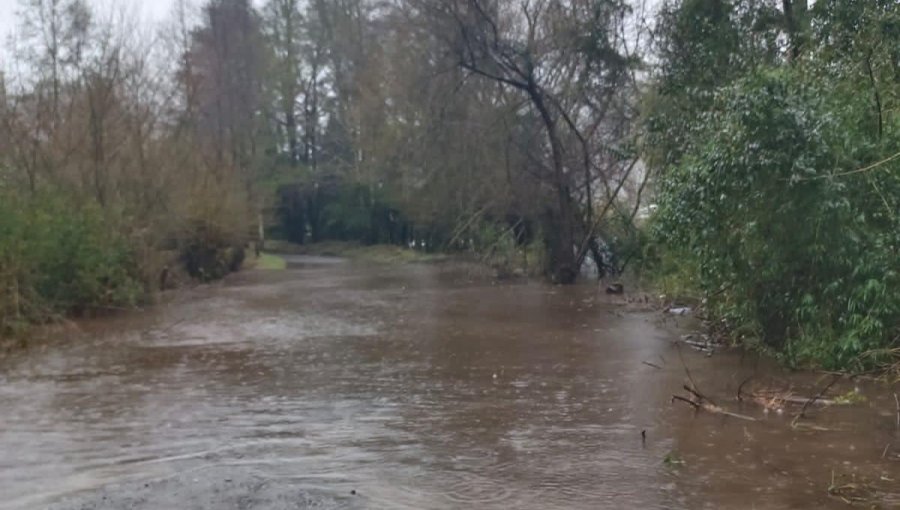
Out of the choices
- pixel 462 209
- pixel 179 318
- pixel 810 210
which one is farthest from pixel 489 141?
pixel 810 210

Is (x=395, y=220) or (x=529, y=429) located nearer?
(x=529, y=429)

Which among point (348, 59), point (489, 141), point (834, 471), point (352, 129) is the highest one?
point (348, 59)

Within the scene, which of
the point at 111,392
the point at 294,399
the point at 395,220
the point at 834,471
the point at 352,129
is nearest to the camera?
the point at 834,471

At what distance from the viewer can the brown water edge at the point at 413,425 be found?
7.64 metres

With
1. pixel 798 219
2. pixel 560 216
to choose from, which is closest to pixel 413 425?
pixel 798 219

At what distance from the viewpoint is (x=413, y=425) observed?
10.1m

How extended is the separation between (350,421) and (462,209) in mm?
22526

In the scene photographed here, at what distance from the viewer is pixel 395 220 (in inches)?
2079

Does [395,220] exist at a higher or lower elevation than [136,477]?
higher

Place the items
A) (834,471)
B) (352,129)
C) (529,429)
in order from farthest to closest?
(352,129) < (529,429) < (834,471)

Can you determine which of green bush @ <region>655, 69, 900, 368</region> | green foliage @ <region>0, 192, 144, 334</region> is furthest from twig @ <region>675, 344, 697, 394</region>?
green foliage @ <region>0, 192, 144, 334</region>

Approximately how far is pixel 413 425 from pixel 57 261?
42.2 ft

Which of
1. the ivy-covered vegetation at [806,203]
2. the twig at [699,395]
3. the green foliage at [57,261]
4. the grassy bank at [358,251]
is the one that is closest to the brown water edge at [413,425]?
the twig at [699,395]

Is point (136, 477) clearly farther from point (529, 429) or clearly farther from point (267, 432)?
point (529, 429)
